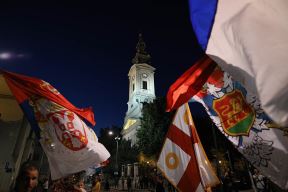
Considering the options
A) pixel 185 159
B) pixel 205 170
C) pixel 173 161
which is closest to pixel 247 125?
pixel 205 170

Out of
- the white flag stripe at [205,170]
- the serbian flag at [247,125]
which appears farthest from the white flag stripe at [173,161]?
the serbian flag at [247,125]

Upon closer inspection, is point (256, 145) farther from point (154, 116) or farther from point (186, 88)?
point (154, 116)

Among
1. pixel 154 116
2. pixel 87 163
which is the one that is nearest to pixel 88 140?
pixel 87 163

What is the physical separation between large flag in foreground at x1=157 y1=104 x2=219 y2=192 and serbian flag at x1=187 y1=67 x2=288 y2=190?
1.89 meters

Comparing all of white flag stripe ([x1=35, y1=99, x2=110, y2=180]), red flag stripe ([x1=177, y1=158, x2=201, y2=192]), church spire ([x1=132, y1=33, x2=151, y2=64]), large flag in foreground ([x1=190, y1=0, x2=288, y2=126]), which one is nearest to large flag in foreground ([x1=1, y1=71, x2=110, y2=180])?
white flag stripe ([x1=35, y1=99, x2=110, y2=180])

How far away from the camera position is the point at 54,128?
5.01m

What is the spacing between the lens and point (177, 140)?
615cm

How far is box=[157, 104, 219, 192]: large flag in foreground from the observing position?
552 centimetres

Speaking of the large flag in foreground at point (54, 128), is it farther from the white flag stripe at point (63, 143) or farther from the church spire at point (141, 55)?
the church spire at point (141, 55)

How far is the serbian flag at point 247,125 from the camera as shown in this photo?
110 inches

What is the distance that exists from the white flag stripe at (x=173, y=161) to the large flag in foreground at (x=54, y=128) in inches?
70.9

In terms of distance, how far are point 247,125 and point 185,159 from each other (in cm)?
278

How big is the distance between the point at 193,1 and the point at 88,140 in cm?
400

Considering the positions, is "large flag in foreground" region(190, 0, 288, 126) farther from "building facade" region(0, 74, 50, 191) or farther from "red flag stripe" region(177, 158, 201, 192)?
"building facade" region(0, 74, 50, 191)
